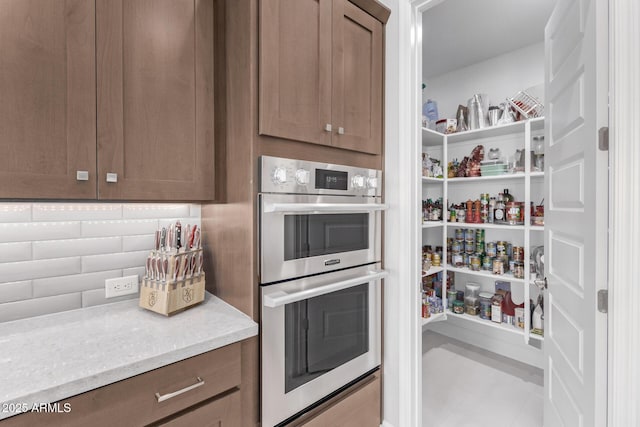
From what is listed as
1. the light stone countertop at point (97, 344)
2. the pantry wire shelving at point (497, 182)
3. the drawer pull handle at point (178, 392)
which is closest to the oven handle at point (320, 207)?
the light stone countertop at point (97, 344)

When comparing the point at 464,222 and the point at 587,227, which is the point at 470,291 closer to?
the point at 464,222

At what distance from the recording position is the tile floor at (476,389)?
1.91 meters

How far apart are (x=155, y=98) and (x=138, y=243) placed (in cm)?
68

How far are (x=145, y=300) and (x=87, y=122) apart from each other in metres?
0.71

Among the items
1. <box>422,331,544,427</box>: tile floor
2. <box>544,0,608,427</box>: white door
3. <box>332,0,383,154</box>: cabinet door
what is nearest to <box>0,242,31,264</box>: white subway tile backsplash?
<box>332,0,383,154</box>: cabinet door

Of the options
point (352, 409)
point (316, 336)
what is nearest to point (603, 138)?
point (316, 336)

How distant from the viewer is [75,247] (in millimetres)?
1243

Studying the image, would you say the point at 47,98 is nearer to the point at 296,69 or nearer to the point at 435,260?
the point at 296,69

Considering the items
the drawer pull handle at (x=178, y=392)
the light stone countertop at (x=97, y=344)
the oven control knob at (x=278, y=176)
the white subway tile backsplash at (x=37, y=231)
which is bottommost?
the drawer pull handle at (x=178, y=392)

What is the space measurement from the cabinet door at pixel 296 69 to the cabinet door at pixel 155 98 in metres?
0.29

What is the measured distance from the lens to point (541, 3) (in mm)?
2029

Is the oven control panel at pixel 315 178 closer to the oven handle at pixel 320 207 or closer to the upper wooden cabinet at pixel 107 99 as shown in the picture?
the oven handle at pixel 320 207

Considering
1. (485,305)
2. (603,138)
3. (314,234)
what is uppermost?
(603,138)

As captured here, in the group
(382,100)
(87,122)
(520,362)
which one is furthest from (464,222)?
(87,122)
